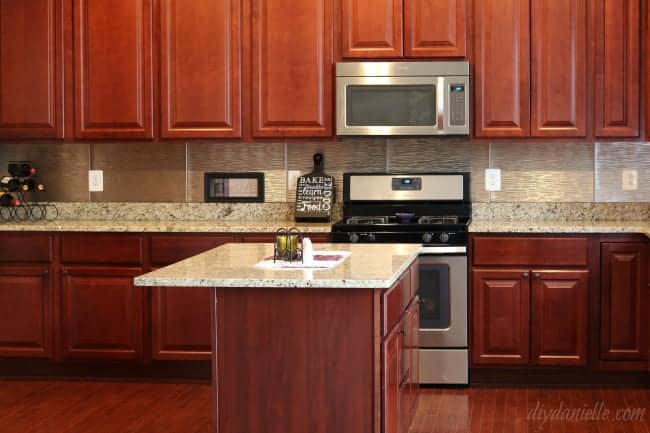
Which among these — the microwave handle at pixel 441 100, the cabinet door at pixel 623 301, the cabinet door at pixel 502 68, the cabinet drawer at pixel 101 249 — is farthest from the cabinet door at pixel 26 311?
the cabinet door at pixel 623 301

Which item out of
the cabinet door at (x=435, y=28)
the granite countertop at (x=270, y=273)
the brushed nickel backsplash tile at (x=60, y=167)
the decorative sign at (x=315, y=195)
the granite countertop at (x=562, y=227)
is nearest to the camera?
the granite countertop at (x=270, y=273)

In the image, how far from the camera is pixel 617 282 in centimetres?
467

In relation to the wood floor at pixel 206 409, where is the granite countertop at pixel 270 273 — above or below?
above

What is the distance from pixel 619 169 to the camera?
5.20 meters

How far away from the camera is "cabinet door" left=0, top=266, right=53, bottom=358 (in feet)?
16.2

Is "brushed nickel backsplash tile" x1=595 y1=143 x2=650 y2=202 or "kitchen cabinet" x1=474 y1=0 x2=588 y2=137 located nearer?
"kitchen cabinet" x1=474 y1=0 x2=588 y2=137

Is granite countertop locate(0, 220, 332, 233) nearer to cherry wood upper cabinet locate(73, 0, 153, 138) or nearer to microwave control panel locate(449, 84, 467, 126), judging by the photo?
cherry wood upper cabinet locate(73, 0, 153, 138)

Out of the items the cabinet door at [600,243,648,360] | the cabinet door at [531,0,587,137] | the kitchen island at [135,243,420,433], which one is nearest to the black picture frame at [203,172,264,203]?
the cabinet door at [531,0,587,137]

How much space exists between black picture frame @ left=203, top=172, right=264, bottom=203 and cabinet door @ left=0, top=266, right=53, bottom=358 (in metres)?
1.04

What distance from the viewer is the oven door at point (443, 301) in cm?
472

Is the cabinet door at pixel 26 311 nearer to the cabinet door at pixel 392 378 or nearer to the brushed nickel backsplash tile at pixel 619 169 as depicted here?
the cabinet door at pixel 392 378

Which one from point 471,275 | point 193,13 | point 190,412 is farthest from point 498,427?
point 193,13

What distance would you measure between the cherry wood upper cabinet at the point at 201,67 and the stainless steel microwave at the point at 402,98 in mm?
596

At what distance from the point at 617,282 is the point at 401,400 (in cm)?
184
